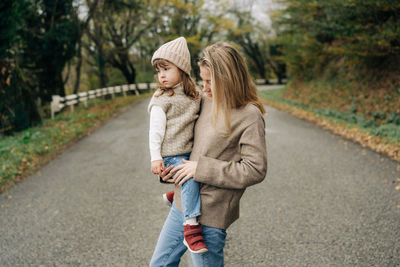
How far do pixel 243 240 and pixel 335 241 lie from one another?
1.01 m

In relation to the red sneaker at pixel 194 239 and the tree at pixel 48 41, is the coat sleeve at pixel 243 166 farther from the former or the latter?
the tree at pixel 48 41

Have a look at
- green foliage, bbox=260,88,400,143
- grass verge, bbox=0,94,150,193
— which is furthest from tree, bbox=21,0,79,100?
Result: green foliage, bbox=260,88,400,143

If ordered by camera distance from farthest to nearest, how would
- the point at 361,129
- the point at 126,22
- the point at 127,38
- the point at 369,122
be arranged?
the point at 127,38 → the point at 126,22 → the point at 369,122 → the point at 361,129

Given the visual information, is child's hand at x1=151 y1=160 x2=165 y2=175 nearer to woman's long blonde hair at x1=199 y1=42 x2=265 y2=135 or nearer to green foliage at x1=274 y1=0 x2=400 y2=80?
woman's long blonde hair at x1=199 y1=42 x2=265 y2=135

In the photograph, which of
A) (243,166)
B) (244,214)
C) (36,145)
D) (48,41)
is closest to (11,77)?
(36,145)

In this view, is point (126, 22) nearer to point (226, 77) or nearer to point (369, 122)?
point (369, 122)

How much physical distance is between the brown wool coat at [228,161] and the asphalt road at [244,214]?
1573 mm

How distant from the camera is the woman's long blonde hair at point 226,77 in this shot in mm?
1615

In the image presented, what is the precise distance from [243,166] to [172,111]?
529 millimetres

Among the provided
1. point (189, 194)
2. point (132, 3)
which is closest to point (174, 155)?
point (189, 194)

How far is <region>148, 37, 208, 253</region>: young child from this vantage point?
179 cm

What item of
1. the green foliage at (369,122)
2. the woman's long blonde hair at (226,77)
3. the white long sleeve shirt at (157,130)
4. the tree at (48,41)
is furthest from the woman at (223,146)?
the tree at (48,41)

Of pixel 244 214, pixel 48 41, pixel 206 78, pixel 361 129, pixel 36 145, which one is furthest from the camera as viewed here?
pixel 48 41

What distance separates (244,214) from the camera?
413cm
